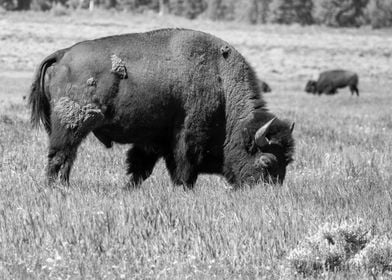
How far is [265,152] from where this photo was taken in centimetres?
825

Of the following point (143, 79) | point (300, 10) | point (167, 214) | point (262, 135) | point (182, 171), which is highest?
point (143, 79)

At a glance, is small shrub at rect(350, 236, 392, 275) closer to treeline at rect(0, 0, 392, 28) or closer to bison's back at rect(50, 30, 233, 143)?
bison's back at rect(50, 30, 233, 143)

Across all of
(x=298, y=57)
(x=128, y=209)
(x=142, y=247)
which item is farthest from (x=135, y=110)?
(x=298, y=57)

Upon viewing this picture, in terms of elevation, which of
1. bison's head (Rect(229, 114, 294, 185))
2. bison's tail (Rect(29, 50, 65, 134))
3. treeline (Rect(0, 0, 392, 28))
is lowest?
treeline (Rect(0, 0, 392, 28))

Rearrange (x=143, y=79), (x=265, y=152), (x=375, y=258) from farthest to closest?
1. (x=265, y=152)
2. (x=143, y=79)
3. (x=375, y=258)

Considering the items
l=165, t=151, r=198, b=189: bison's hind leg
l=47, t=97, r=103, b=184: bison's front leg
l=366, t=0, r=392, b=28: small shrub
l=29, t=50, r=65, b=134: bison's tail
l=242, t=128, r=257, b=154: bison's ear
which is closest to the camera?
l=47, t=97, r=103, b=184: bison's front leg

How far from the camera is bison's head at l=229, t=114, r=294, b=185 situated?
8172 mm

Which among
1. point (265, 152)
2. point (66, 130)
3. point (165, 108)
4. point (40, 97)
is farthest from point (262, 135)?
point (40, 97)

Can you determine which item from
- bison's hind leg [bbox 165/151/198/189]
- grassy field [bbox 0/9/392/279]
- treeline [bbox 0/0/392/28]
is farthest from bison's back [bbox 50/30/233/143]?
treeline [bbox 0/0/392/28]

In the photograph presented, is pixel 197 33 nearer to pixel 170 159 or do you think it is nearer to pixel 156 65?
pixel 156 65

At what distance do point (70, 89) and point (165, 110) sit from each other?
3.42 ft

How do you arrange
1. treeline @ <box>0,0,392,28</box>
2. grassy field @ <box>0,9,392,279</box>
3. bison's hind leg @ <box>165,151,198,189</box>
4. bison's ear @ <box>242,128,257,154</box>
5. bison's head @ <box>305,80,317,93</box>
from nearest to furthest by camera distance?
grassy field @ <box>0,9,392,279</box> < bison's hind leg @ <box>165,151,198,189</box> < bison's ear @ <box>242,128,257,154</box> < bison's head @ <box>305,80,317,93</box> < treeline @ <box>0,0,392,28</box>

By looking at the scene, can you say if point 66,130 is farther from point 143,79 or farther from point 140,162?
point 140,162

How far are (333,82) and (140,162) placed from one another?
1267 inches
